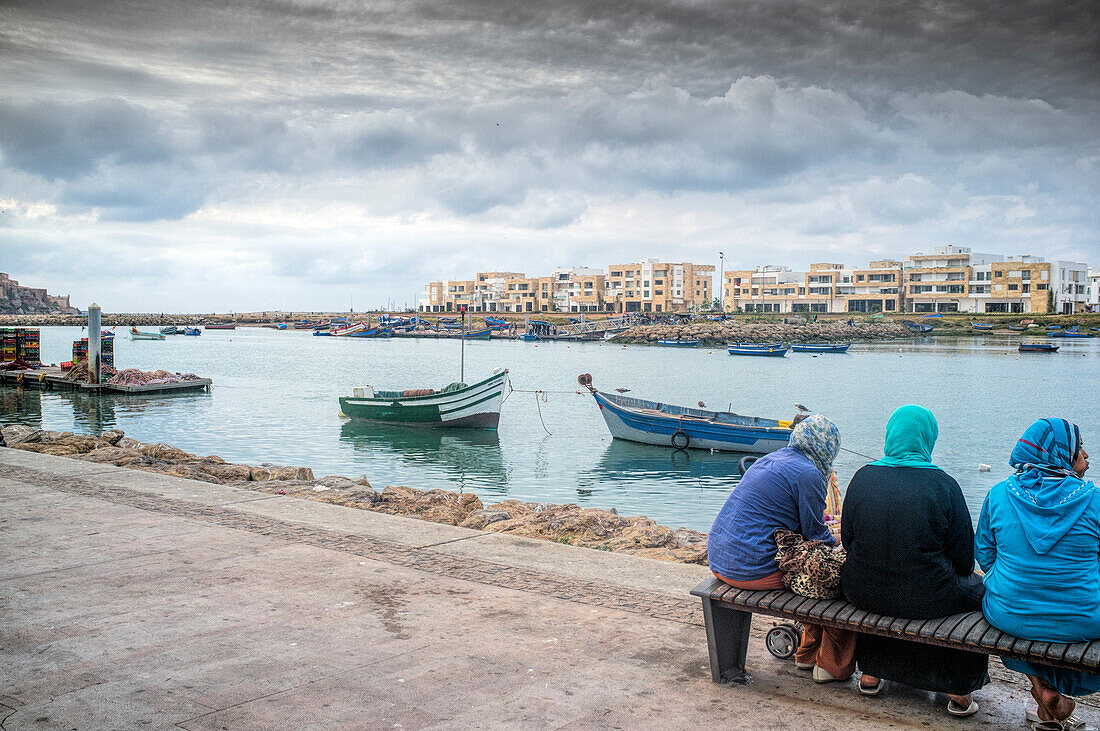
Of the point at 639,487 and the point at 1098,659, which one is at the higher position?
the point at 1098,659

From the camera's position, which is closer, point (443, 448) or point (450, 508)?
point (450, 508)

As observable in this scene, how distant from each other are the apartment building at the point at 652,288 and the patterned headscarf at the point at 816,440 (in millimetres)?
171170

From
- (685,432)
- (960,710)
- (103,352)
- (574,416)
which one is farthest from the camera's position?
(103,352)

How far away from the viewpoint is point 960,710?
438 centimetres

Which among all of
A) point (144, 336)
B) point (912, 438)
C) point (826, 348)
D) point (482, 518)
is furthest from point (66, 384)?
point (144, 336)

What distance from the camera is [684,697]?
4590 mm

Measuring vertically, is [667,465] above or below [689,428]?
below

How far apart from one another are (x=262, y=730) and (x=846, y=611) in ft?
9.94

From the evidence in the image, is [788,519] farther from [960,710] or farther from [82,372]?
[82,372]

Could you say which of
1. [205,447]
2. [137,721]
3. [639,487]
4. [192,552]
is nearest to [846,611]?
[137,721]

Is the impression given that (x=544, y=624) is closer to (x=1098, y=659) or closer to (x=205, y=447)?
(x=1098, y=659)

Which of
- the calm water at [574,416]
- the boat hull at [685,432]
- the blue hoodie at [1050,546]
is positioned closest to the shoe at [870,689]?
the blue hoodie at [1050,546]

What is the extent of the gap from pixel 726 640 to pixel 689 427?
23774 millimetres

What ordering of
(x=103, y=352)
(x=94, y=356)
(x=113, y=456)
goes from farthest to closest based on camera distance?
(x=103, y=352)
(x=94, y=356)
(x=113, y=456)
